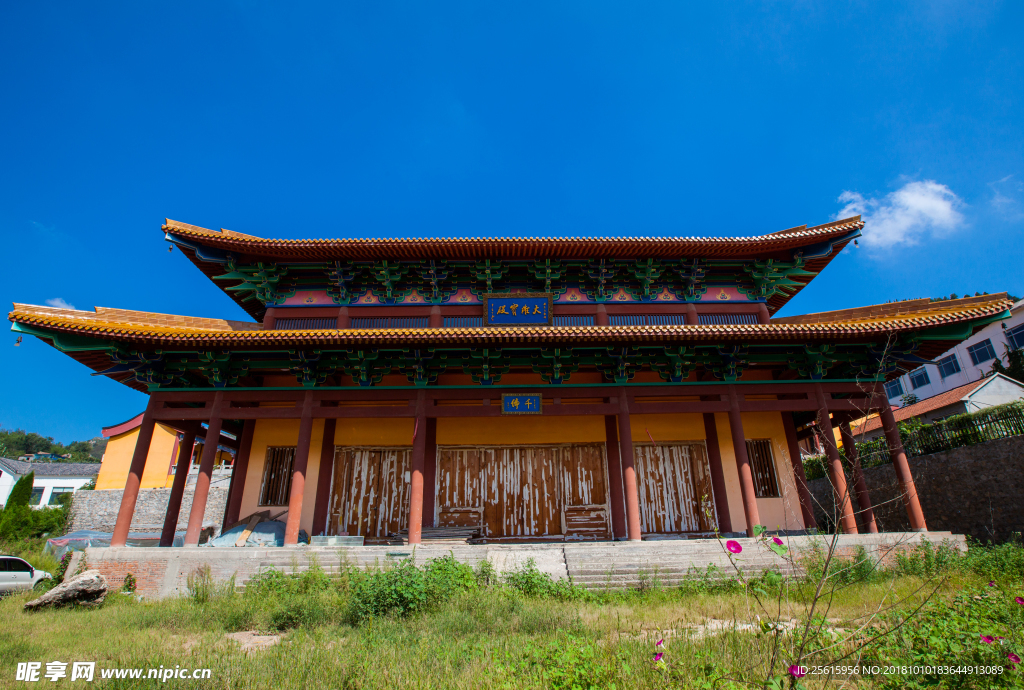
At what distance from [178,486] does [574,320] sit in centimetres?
1085

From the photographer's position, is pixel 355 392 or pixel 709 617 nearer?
pixel 709 617

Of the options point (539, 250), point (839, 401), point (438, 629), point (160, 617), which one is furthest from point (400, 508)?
point (839, 401)

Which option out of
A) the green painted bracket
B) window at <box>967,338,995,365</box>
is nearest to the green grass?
Result: the green painted bracket

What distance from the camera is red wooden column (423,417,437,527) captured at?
12.0 meters

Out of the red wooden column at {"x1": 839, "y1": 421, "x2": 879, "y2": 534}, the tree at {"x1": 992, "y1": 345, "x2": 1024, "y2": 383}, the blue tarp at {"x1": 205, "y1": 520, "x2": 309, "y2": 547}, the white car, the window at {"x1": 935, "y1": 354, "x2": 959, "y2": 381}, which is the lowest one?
the white car

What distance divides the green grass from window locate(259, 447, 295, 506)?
3463 millimetres

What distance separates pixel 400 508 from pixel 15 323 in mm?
8751

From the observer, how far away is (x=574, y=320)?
1340cm

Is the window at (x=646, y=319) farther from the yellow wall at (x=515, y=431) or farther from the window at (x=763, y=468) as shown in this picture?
the window at (x=763, y=468)

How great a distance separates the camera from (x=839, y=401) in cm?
1105

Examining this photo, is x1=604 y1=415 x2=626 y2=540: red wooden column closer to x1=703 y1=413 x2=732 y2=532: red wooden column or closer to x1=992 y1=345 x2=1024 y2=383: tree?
x1=703 y1=413 x2=732 y2=532: red wooden column

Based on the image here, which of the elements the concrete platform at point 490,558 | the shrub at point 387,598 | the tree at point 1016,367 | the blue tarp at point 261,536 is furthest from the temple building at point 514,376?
the tree at point 1016,367

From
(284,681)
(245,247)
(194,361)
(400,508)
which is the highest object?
(245,247)

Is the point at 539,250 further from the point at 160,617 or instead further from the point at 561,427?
the point at 160,617
